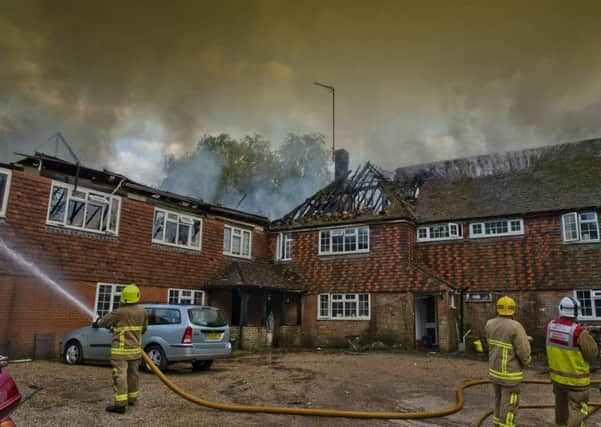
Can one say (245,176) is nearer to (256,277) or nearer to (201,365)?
(256,277)

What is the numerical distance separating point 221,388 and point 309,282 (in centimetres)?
1292

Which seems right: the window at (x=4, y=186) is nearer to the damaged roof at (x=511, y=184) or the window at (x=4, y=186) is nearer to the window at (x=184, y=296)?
the window at (x=184, y=296)

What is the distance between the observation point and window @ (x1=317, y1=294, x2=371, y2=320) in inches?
819

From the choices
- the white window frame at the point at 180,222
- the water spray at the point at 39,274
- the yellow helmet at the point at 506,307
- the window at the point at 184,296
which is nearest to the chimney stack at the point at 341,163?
the white window frame at the point at 180,222

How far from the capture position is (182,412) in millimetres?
7461

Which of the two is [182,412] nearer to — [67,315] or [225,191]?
[67,315]

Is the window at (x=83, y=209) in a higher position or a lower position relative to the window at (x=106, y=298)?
higher

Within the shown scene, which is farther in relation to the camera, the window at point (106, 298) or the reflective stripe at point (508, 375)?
the window at point (106, 298)

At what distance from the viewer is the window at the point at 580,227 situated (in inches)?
721

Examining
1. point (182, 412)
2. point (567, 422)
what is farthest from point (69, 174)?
point (567, 422)

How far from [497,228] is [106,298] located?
609 inches

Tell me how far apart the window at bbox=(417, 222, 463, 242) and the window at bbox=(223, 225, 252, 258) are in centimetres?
799

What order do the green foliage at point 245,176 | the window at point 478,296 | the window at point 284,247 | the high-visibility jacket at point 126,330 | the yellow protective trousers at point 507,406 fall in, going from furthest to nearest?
the green foliage at point 245,176 < the window at point 284,247 < the window at point 478,296 < the high-visibility jacket at point 126,330 < the yellow protective trousers at point 507,406

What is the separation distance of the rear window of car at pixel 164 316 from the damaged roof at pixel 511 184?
13.5 m
